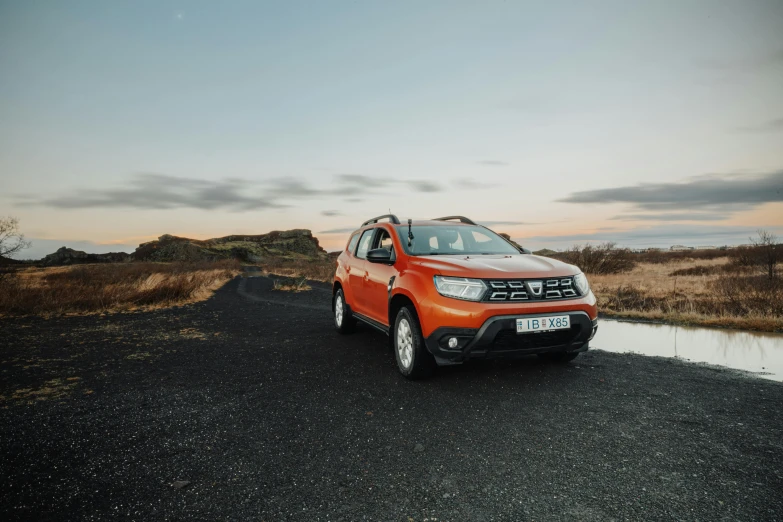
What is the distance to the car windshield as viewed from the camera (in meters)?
5.47

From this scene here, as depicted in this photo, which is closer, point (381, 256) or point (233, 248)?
point (381, 256)

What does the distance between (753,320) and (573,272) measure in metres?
6.37

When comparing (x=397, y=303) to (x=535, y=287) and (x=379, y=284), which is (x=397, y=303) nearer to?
(x=379, y=284)

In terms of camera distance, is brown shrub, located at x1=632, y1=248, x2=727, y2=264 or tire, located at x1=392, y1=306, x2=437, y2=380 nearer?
tire, located at x1=392, y1=306, x2=437, y2=380

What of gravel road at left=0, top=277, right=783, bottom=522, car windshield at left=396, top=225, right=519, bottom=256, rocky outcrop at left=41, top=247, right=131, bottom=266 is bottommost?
gravel road at left=0, top=277, right=783, bottom=522

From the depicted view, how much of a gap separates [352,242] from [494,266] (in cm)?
365

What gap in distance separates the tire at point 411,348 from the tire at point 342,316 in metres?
2.28

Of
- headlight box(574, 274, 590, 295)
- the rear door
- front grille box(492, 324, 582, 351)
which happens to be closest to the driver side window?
the rear door

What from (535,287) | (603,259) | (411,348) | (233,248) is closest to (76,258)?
(233,248)

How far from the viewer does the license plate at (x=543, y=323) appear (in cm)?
411

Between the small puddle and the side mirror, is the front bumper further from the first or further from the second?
the small puddle

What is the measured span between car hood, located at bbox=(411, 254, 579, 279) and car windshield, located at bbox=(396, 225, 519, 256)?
424 millimetres

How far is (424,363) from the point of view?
15.0 feet

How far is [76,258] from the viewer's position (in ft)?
249
